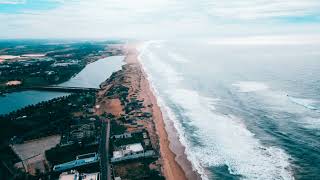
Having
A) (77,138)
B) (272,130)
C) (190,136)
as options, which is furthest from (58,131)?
(272,130)

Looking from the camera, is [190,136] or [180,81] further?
[180,81]

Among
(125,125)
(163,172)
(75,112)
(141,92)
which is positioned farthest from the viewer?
(141,92)

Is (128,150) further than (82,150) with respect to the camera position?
No

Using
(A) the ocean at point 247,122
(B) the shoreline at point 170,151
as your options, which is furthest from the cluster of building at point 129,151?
(A) the ocean at point 247,122

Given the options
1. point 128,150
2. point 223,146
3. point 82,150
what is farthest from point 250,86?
point 82,150

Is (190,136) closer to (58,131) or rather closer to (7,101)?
(58,131)

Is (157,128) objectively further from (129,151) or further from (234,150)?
(234,150)

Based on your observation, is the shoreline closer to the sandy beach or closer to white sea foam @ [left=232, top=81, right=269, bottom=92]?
the sandy beach

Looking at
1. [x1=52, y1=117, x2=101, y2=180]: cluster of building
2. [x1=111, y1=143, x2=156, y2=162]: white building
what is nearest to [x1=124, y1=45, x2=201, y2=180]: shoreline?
[x1=111, y1=143, x2=156, y2=162]: white building
